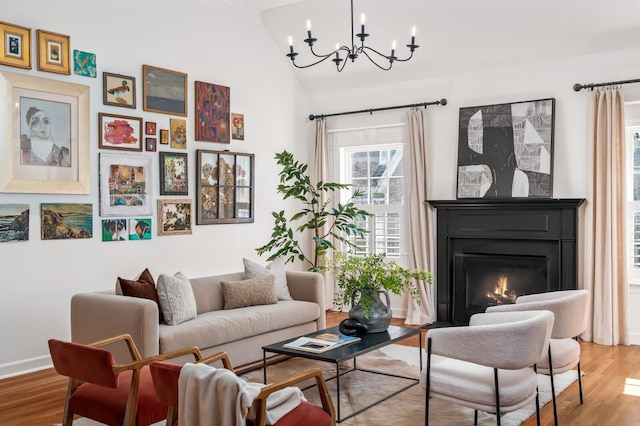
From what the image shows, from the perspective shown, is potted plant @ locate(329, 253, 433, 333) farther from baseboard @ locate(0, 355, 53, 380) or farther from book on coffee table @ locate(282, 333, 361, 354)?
baseboard @ locate(0, 355, 53, 380)

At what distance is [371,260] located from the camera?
477 cm

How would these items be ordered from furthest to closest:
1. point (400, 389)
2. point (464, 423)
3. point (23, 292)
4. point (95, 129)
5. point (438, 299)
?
point (438, 299)
point (95, 129)
point (23, 292)
point (400, 389)
point (464, 423)

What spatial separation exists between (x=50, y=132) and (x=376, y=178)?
12.5 feet

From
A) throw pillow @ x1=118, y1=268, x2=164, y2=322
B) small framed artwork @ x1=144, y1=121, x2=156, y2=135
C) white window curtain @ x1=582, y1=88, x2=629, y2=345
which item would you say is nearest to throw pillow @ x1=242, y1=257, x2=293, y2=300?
throw pillow @ x1=118, y1=268, x2=164, y2=322

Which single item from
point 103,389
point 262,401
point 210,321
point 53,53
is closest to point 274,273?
point 210,321

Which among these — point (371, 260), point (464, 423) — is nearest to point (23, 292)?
point (371, 260)

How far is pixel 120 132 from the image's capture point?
589 cm

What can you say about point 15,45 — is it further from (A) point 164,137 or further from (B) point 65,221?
(A) point 164,137

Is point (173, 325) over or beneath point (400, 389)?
over

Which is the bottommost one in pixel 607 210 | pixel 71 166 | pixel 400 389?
pixel 400 389

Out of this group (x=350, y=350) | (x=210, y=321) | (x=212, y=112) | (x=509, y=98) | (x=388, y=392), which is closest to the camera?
(x=350, y=350)

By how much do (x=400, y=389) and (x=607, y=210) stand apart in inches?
111

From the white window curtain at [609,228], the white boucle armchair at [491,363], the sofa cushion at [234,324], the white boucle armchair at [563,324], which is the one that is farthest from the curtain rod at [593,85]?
the white boucle armchair at [491,363]

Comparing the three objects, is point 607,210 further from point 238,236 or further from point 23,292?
point 23,292
